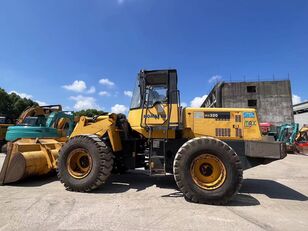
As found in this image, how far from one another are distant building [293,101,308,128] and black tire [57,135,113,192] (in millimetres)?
53909

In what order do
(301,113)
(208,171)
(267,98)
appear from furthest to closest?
(301,113) → (267,98) → (208,171)

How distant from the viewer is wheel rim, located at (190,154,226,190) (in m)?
6.09

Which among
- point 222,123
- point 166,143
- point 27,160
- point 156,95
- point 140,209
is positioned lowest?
point 140,209

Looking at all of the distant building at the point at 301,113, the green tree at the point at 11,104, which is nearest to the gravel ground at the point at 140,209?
the green tree at the point at 11,104

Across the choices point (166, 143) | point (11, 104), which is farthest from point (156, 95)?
point (11, 104)

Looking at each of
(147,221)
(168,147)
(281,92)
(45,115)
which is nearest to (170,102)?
(168,147)

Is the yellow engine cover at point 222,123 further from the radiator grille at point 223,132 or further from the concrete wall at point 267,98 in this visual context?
the concrete wall at point 267,98

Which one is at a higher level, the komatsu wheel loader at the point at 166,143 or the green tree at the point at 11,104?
the green tree at the point at 11,104

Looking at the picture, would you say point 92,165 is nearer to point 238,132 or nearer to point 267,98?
point 238,132

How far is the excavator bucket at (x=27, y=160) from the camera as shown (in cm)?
731

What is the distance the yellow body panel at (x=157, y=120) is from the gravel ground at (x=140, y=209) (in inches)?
59.1

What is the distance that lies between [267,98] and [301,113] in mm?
18148

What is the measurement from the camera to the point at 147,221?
15.2ft

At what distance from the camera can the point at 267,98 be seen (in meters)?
46.2
